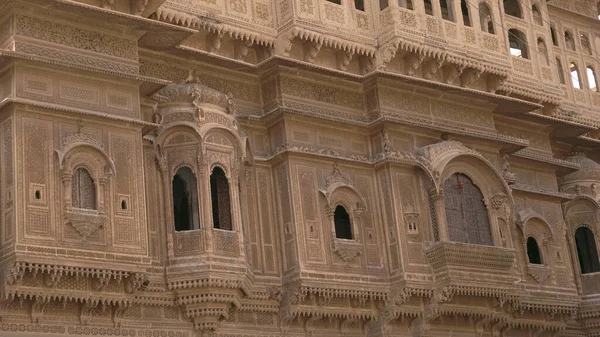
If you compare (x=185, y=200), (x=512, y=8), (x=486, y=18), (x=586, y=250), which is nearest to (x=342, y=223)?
(x=185, y=200)

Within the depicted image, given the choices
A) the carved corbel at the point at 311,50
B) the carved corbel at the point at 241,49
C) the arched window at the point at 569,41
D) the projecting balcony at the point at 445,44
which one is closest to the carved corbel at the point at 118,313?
the carved corbel at the point at 241,49

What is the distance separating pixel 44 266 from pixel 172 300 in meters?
2.28

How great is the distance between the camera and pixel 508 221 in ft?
59.1

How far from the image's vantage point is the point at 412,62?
58.5 ft

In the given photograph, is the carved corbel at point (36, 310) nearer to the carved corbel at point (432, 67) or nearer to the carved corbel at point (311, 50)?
the carved corbel at point (311, 50)

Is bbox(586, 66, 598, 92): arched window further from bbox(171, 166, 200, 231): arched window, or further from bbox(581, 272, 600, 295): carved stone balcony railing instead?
bbox(171, 166, 200, 231): arched window

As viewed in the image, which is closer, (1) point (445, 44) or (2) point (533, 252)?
(1) point (445, 44)

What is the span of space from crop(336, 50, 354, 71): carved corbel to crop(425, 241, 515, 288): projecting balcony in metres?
3.25

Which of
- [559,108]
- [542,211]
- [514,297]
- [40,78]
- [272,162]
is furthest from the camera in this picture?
[559,108]

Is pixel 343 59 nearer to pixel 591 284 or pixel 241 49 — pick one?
pixel 241 49

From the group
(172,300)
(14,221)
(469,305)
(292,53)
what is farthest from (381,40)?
(14,221)

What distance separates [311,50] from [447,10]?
3424mm

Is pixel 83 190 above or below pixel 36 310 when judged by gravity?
above

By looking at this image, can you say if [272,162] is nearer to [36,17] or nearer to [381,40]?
[381,40]
